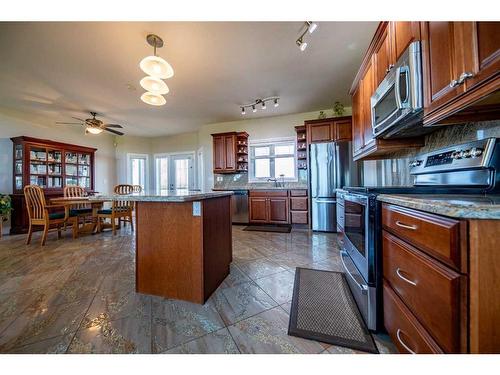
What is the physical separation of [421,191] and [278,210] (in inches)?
119

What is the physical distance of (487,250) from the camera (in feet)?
2.04

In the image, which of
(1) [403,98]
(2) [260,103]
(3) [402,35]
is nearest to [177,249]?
(1) [403,98]

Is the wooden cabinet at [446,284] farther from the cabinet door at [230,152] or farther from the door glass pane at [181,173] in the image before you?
the door glass pane at [181,173]

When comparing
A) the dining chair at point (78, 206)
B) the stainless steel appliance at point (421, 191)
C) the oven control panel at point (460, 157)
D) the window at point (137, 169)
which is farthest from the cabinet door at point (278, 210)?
the window at point (137, 169)

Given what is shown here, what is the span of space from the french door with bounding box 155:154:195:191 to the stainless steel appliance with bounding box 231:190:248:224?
2296 millimetres

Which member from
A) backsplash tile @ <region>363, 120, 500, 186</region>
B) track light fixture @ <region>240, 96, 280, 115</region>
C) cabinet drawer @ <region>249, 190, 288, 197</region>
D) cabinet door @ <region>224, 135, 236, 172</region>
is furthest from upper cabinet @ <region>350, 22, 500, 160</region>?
cabinet door @ <region>224, 135, 236, 172</region>

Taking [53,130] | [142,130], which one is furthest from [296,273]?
[53,130]

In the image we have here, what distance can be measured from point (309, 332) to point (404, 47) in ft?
6.47

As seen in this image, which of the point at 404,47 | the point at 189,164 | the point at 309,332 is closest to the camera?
the point at 309,332

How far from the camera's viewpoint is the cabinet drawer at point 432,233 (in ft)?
2.17

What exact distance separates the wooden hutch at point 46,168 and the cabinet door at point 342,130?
6012mm

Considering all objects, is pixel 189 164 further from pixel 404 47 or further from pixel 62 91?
pixel 404 47

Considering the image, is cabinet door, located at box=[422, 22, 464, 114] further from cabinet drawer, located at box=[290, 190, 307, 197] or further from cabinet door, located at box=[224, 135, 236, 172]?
cabinet door, located at box=[224, 135, 236, 172]

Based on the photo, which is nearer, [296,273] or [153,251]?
[153,251]
